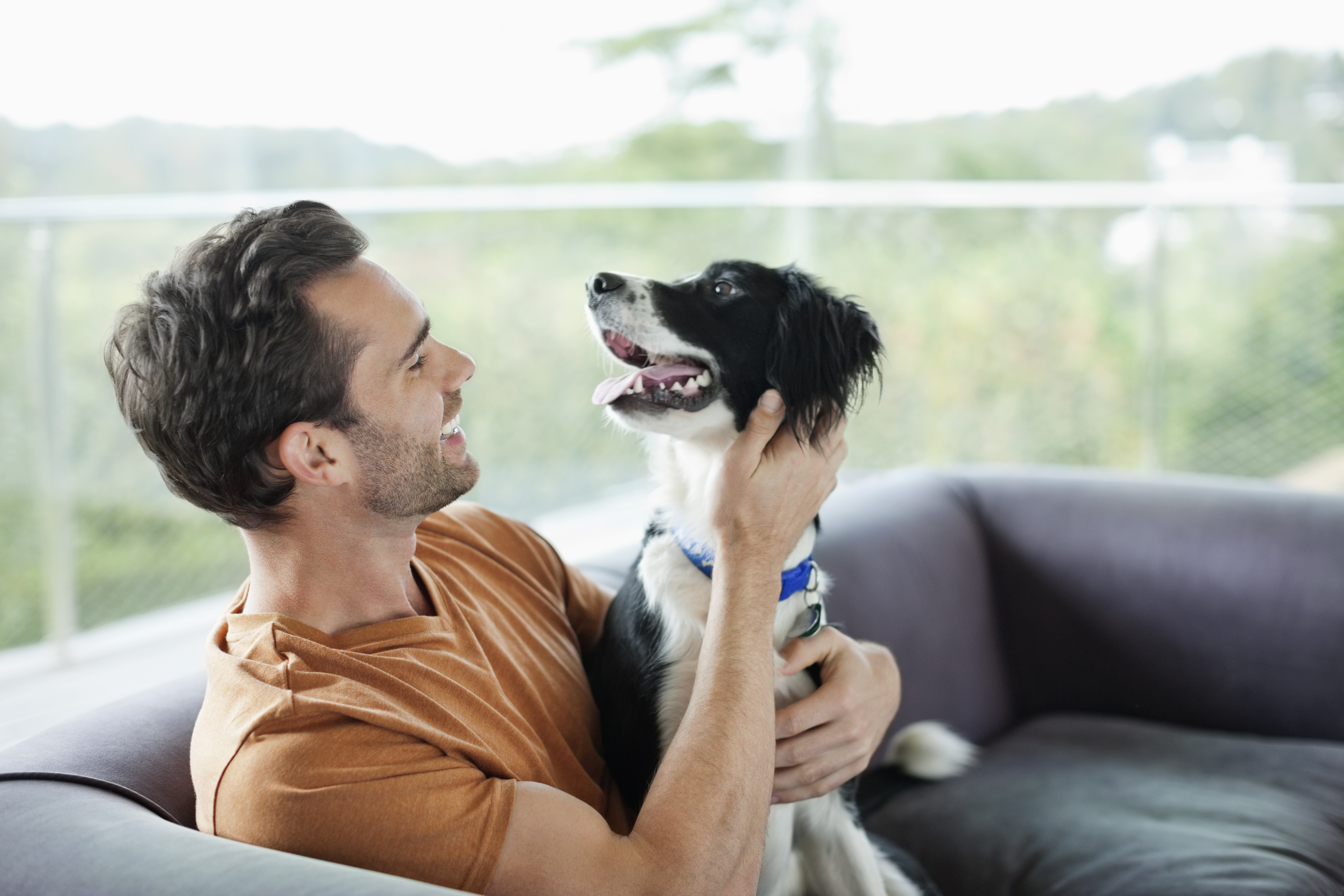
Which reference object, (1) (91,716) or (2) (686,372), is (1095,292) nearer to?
(2) (686,372)

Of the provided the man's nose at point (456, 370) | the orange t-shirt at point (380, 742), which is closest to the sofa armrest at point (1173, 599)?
the orange t-shirt at point (380, 742)

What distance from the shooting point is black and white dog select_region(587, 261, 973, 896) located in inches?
54.9

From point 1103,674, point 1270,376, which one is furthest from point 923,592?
point 1270,376

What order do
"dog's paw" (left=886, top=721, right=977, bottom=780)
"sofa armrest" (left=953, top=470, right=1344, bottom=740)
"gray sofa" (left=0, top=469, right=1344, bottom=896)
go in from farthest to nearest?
1. "sofa armrest" (left=953, top=470, right=1344, bottom=740)
2. "dog's paw" (left=886, top=721, right=977, bottom=780)
3. "gray sofa" (left=0, top=469, right=1344, bottom=896)

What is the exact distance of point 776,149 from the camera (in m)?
8.43

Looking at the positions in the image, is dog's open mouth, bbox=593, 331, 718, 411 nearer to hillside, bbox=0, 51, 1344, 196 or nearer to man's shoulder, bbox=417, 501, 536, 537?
man's shoulder, bbox=417, 501, 536, 537

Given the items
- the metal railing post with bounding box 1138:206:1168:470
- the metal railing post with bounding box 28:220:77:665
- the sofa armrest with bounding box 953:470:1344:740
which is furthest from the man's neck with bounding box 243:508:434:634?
the metal railing post with bounding box 1138:206:1168:470

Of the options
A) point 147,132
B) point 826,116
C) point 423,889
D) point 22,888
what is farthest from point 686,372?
point 826,116

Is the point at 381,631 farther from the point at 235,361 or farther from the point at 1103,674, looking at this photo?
the point at 1103,674

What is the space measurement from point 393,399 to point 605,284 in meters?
0.37

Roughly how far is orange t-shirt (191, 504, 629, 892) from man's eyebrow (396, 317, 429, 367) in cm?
24

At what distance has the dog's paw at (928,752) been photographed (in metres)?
1.91

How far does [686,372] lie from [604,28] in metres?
7.52

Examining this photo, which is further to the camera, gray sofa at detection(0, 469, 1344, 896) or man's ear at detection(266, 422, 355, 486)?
gray sofa at detection(0, 469, 1344, 896)
